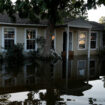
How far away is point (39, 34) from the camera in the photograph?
15.5m

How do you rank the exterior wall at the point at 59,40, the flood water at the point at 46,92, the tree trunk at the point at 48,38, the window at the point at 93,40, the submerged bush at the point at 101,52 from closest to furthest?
1. the flood water at the point at 46,92
2. the tree trunk at the point at 48,38
3. the exterior wall at the point at 59,40
4. the submerged bush at the point at 101,52
5. the window at the point at 93,40

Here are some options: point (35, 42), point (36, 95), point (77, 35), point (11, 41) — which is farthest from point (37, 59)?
point (36, 95)

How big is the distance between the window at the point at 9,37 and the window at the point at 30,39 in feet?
4.76

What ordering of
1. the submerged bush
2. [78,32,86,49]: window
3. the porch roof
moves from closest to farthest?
1. the porch roof
2. [78,32,86,49]: window
3. the submerged bush

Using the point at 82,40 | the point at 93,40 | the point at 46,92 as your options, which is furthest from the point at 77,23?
the point at 46,92

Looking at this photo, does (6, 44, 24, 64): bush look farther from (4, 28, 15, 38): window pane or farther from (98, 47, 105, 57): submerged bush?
(98, 47, 105, 57): submerged bush

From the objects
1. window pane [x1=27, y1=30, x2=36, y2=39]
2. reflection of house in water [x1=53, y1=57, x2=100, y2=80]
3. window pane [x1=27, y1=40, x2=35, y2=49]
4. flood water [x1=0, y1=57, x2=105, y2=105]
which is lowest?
flood water [x1=0, y1=57, x2=105, y2=105]

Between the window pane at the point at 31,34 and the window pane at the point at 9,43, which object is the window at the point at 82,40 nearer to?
the window pane at the point at 31,34

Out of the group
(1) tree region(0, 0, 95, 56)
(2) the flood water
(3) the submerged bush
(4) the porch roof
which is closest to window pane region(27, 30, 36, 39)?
(1) tree region(0, 0, 95, 56)

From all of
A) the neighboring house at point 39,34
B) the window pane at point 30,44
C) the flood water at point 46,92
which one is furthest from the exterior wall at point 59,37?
Answer: the flood water at point 46,92

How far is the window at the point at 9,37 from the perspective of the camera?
13750mm

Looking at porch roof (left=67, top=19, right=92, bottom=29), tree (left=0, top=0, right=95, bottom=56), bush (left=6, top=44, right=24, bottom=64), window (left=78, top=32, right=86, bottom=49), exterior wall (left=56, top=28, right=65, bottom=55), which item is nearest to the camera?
tree (left=0, top=0, right=95, bottom=56)

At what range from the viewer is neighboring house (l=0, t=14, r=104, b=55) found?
45.1ft

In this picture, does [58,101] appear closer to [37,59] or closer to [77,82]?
[77,82]
